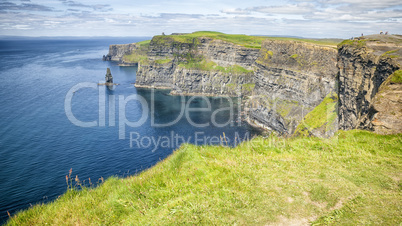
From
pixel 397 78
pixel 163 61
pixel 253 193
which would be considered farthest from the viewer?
pixel 163 61

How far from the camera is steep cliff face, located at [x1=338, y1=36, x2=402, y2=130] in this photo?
2860 centimetres

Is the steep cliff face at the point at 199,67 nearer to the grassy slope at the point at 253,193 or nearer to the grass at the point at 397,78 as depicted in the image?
the grass at the point at 397,78

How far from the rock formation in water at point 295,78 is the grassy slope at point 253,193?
22.8 ft

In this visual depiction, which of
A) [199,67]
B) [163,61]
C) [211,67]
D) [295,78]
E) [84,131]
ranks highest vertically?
[163,61]

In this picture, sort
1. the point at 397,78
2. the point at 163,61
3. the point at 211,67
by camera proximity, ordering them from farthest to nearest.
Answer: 1. the point at 163,61
2. the point at 211,67
3. the point at 397,78

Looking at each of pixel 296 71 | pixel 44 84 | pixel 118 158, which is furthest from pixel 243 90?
pixel 44 84

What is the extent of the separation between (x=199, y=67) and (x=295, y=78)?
84251 millimetres

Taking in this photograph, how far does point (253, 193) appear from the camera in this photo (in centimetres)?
907

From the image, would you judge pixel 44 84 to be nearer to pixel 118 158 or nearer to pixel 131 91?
pixel 131 91

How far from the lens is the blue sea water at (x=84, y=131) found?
51.0 m

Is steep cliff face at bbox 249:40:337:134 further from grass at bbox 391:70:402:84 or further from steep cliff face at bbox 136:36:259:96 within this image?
grass at bbox 391:70:402:84

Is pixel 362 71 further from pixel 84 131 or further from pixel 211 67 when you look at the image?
pixel 211 67

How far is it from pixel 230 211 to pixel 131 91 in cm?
14431

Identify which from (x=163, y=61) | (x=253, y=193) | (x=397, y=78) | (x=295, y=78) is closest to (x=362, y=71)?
(x=397, y=78)
